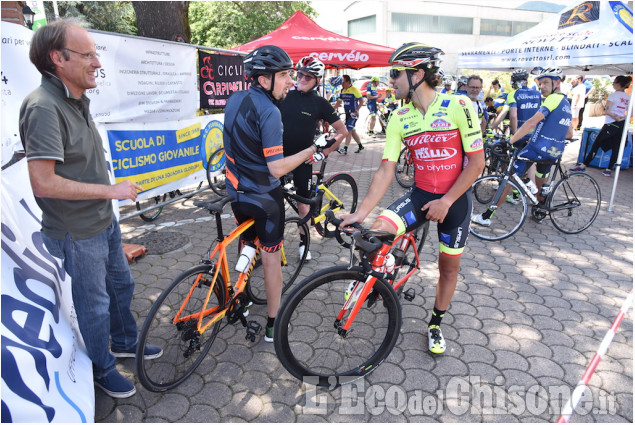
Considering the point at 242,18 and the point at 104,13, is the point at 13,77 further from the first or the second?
the point at 242,18

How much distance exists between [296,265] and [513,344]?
2387 mm

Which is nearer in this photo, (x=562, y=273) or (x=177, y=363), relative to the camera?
(x=177, y=363)

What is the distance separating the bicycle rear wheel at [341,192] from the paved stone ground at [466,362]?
0.62 meters

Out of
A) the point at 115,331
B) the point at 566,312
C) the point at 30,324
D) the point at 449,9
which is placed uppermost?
the point at 449,9

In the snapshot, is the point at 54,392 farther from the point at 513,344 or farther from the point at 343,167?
the point at 343,167

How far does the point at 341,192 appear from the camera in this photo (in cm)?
569

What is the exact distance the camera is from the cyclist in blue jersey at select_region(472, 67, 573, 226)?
215 inches

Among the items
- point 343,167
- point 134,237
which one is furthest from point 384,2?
point 134,237

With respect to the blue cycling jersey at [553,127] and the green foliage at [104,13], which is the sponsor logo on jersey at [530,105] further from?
the green foliage at [104,13]

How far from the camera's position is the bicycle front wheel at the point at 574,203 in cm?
588

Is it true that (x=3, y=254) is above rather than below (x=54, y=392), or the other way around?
above

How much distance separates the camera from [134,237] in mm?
5426

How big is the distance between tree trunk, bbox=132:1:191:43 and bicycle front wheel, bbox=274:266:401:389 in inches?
260

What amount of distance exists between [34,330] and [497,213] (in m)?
6.46
